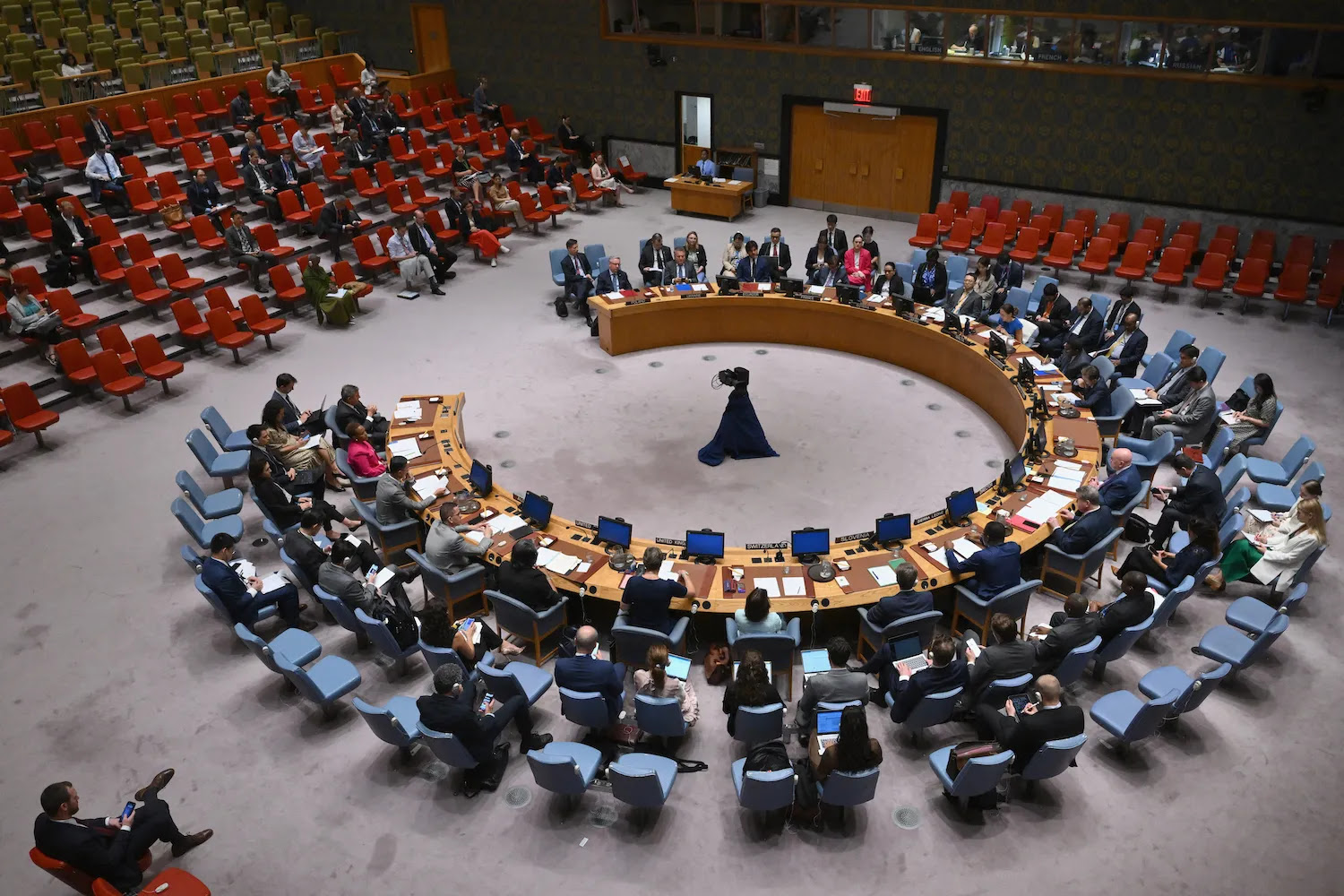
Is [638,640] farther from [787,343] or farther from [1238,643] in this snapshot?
[787,343]

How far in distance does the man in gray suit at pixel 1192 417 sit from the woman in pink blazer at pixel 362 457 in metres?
8.29

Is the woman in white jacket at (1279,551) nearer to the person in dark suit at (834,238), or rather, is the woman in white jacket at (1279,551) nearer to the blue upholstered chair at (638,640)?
the blue upholstered chair at (638,640)

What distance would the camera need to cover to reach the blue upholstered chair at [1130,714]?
22.6ft

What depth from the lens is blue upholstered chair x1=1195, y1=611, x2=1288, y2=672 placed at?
24.6 feet

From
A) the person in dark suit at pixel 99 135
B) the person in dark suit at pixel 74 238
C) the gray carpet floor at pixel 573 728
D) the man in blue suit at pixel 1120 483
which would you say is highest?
the person in dark suit at pixel 99 135

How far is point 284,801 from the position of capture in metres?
7.06

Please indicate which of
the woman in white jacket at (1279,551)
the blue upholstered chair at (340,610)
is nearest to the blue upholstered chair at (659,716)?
the blue upholstered chair at (340,610)

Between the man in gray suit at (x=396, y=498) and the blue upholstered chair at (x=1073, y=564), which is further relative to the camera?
the man in gray suit at (x=396, y=498)

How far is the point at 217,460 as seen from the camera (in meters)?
10.8

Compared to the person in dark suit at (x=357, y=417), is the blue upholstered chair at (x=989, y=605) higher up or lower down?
lower down

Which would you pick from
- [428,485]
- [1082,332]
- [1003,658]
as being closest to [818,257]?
[1082,332]

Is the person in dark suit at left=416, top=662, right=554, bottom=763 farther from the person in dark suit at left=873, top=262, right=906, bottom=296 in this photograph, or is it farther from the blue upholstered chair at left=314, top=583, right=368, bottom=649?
the person in dark suit at left=873, top=262, right=906, bottom=296

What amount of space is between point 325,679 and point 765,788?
3.58m

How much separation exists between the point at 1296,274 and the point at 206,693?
48.9 ft
